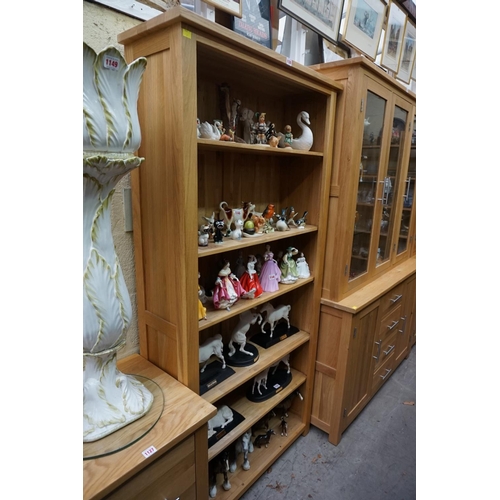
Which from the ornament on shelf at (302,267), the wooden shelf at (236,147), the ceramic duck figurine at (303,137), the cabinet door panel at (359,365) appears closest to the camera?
the wooden shelf at (236,147)

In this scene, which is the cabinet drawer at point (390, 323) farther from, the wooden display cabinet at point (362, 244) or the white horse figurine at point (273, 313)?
the white horse figurine at point (273, 313)

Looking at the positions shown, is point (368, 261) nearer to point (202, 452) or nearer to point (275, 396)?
point (275, 396)

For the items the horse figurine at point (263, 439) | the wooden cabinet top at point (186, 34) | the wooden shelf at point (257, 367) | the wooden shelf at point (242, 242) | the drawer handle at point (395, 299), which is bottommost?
the horse figurine at point (263, 439)

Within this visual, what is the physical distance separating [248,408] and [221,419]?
7.2 inches

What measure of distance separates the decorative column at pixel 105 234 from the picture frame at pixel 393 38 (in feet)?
7.14

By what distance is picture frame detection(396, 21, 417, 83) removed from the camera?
2.44 m

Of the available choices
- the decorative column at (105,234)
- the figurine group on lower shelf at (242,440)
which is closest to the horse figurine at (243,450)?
the figurine group on lower shelf at (242,440)

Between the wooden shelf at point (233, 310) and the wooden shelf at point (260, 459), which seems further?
the wooden shelf at point (260, 459)

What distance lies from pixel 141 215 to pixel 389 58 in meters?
2.25

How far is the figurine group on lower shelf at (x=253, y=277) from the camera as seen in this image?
1.23m

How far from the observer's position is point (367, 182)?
1.79m

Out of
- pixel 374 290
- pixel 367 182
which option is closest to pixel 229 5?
pixel 367 182

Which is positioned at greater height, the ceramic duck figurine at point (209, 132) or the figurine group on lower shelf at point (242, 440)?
the ceramic duck figurine at point (209, 132)

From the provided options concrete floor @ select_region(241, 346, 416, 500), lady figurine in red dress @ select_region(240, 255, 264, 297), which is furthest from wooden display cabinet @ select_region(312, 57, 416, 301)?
concrete floor @ select_region(241, 346, 416, 500)
